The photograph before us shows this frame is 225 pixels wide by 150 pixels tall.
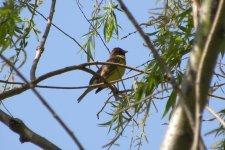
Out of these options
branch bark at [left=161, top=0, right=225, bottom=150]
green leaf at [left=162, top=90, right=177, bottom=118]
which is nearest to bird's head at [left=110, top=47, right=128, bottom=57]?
green leaf at [left=162, top=90, right=177, bottom=118]

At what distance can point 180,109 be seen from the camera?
1.22 m

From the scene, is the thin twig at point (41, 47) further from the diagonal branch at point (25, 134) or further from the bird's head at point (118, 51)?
the bird's head at point (118, 51)

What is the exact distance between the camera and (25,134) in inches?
76.7

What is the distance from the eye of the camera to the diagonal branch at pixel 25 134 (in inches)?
73.0

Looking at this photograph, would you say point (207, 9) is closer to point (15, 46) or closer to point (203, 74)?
point (203, 74)

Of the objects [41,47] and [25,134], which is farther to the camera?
[41,47]

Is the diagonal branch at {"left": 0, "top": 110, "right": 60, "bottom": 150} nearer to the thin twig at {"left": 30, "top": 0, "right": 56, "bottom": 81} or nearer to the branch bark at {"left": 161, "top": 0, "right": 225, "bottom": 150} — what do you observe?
the thin twig at {"left": 30, "top": 0, "right": 56, "bottom": 81}

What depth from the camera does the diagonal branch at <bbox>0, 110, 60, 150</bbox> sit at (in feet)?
6.09

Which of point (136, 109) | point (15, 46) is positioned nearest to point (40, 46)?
point (15, 46)

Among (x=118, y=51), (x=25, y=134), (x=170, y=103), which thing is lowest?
(x=25, y=134)

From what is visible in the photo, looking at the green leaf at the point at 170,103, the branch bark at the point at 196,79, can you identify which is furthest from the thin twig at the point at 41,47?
the branch bark at the point at 196,79

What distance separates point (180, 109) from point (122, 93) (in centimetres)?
192

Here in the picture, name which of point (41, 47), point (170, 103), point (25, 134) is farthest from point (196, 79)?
point (41, 47)

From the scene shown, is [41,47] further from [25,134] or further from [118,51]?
[118,51]
